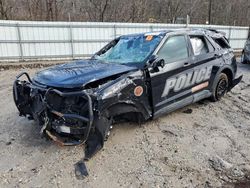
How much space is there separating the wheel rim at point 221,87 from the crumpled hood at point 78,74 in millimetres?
2664

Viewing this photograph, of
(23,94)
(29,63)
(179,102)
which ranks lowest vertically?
(29,63)

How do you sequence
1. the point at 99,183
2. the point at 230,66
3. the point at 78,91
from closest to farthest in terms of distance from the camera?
the point at 99,183 → the point at 78,91 → the point at 230,66

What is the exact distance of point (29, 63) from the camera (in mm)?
12500

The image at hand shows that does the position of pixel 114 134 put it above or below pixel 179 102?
below

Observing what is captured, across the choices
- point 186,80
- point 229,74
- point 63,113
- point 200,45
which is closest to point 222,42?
point 229,74

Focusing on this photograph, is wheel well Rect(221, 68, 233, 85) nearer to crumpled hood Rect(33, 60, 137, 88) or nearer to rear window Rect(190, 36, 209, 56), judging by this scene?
rear window Rect(190, 36, 209, 56)

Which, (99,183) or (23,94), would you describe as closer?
(99,183)

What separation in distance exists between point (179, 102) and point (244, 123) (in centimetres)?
128

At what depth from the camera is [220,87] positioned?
584 cm

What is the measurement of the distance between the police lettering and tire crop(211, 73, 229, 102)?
479mm

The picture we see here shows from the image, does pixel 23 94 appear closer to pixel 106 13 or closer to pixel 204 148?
pixel 204 148

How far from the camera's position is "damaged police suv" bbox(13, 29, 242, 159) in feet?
11.2

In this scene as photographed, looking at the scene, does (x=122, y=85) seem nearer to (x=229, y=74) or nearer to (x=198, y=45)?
(x=198, y=45)

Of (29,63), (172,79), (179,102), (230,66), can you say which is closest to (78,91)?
(172,79)
